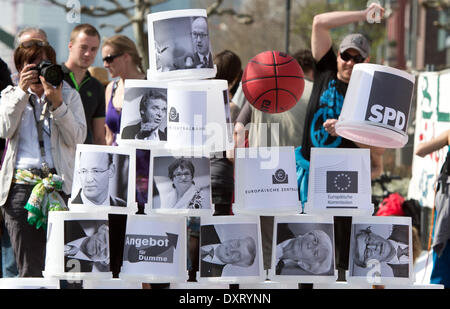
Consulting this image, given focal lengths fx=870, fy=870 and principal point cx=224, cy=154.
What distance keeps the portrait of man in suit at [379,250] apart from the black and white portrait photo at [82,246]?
1.45 meters

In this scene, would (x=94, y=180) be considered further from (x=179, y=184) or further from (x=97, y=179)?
(x=179, y=184)

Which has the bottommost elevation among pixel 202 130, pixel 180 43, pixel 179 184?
pixel 179 184

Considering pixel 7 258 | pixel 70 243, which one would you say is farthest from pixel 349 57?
pixel 7 258

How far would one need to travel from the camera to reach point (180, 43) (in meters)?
4.96

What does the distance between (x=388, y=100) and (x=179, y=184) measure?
51.0 inches

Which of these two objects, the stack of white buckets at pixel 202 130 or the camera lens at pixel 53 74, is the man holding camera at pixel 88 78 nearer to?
the camera lens at pixel 53 74

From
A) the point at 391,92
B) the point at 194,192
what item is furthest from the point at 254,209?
the point at 391,92

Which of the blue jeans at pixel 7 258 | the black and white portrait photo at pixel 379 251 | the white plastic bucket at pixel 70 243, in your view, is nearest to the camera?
the white plastic bucket at pixel 70 243

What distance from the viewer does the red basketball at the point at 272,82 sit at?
5238 mm

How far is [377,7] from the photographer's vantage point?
5438mm

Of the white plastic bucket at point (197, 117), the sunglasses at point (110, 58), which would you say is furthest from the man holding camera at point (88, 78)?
the white plastic bucket at point (197, 117)
